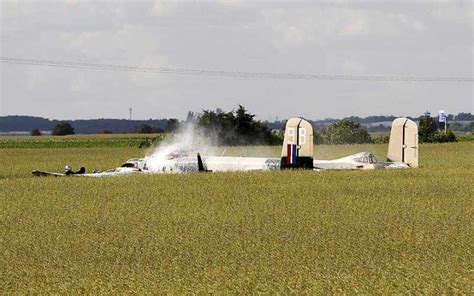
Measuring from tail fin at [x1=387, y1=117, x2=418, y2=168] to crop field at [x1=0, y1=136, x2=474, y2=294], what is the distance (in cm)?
706

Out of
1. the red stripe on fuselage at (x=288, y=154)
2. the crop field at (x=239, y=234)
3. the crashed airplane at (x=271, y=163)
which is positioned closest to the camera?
the crop field at (x=239, y=234)

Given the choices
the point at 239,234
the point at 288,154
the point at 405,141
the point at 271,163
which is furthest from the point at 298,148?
the point at 239,234

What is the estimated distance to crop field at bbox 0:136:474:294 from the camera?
1717cm

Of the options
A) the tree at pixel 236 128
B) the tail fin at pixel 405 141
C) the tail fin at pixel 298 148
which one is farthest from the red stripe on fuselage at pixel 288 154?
the tree at pixel 236 128

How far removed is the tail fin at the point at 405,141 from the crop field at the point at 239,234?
7.06 metres

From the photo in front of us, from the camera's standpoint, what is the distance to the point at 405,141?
5309cm

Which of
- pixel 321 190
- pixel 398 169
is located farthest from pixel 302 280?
pixel 398 169

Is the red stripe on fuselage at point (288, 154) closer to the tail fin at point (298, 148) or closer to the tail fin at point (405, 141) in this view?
the tail fin at point (298, 148)

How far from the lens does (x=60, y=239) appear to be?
2469 centimetres

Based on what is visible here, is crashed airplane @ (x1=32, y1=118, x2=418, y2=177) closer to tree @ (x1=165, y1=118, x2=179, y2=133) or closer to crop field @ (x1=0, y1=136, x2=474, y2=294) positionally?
crop field @ (x1=0, y1=136, x2=474, y2=294)

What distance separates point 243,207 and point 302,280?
15.6 m

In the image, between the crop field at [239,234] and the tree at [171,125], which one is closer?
the crop field at [239,234]

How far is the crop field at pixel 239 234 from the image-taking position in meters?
17.2

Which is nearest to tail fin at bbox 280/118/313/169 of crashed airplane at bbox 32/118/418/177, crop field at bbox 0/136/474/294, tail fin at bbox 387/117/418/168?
crashed airplane at bbox 32/118/418/177
